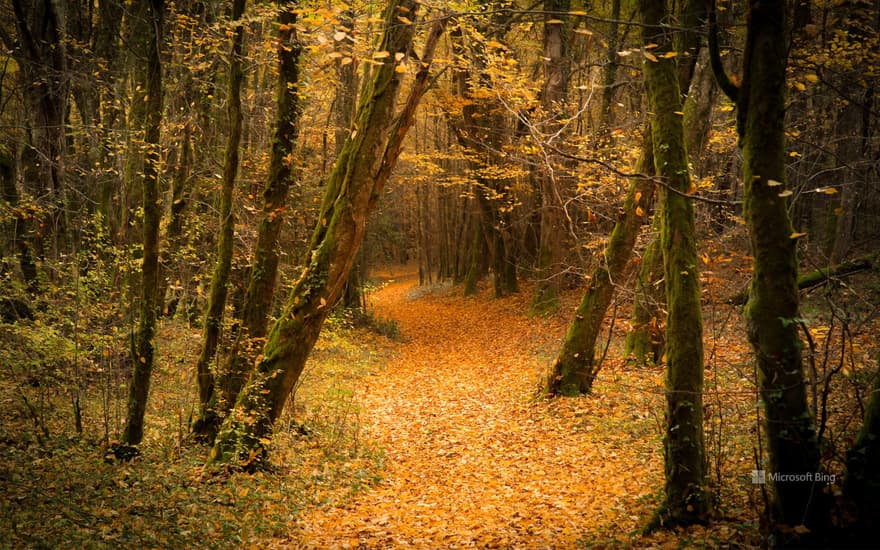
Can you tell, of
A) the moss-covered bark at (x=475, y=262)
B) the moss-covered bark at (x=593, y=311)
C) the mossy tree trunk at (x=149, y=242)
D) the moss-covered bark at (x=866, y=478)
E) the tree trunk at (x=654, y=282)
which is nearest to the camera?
the moss-covered bark at (x=866, y=478)

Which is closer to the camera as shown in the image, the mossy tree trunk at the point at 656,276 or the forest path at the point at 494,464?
the forest path at the point at 494,464

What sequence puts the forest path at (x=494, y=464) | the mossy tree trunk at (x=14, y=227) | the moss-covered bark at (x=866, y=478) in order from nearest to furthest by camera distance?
the moss-covered bark at (x=866, y=478) < the forest path at (x=494, y=464) < the mossy tree trunk at (x=14, y=227)

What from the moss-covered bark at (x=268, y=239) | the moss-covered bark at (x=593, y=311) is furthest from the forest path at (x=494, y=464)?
the moss-covered bark at (x=268, y=239)

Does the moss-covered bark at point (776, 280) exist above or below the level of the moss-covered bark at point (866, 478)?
above

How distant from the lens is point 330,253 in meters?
6.57

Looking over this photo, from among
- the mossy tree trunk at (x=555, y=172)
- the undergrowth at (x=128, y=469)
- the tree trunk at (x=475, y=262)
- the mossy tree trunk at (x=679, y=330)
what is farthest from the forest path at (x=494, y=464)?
the tree trunk at (x=475, y=262)

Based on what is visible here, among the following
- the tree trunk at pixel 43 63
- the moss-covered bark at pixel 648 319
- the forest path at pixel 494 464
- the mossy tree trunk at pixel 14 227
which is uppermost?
the tree trunk at pixel 43 63

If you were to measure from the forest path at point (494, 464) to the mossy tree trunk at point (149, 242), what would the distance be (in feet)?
8.20

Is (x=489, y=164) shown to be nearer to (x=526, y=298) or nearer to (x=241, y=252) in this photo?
(x=526, y=298)

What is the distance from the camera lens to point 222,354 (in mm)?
7926

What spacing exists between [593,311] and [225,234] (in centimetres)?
625

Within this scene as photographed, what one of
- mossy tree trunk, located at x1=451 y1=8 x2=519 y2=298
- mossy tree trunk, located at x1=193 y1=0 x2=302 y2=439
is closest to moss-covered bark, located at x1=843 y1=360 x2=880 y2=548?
mossy tree trunk, located at x1=193 y1=0 x2=302 y2=439

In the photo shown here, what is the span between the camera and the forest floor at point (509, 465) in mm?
5348

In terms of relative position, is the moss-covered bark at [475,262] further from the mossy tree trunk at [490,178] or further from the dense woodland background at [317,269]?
the dense woodland background at [317,269]
